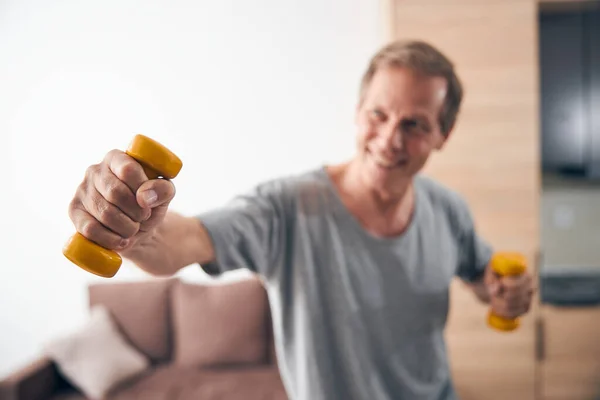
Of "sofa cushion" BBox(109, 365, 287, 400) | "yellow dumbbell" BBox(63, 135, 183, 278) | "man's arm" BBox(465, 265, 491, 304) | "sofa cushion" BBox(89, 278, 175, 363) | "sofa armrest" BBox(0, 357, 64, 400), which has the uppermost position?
"yellow dumbbell" BBox(63, 135, 183, 278)

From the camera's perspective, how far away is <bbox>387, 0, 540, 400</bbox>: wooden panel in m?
2.03

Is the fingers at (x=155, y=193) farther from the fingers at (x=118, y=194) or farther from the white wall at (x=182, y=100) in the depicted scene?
the white wall at (x=182, y=100)

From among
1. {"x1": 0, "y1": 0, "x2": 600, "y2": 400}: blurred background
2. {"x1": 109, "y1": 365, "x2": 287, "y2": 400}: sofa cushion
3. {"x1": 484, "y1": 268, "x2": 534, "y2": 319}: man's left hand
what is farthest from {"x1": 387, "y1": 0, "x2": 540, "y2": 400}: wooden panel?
{"x1": 484, "y1": 268, "x2": 534, "y2": 319}: man's left hand

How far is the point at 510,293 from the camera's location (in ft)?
3.18

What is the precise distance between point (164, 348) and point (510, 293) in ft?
6.24

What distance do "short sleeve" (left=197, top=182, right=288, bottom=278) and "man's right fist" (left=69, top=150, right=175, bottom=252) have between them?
0.22 meters

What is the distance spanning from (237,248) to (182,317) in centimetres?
181

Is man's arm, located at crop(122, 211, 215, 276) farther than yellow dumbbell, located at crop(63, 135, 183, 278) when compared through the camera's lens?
Yes

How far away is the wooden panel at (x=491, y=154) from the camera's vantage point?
6.65 ft

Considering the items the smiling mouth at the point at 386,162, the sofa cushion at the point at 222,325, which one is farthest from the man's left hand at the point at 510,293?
the sofa cushion at the point at 222,325

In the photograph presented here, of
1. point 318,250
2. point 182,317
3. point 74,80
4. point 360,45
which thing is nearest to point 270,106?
point 360,45

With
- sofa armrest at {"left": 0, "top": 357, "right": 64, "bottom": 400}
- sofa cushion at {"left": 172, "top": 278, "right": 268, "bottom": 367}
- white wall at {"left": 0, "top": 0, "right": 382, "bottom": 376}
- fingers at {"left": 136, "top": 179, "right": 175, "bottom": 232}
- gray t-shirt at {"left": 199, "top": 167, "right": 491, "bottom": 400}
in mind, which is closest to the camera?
fingers at {"left": 136, "top": 179, "right": 175, "bottom": 232}

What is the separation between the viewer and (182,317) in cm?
237

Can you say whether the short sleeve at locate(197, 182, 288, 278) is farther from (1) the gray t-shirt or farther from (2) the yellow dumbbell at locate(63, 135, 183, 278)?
(2) the yellow dumbbell at locate(63, 135, 183, 278)
